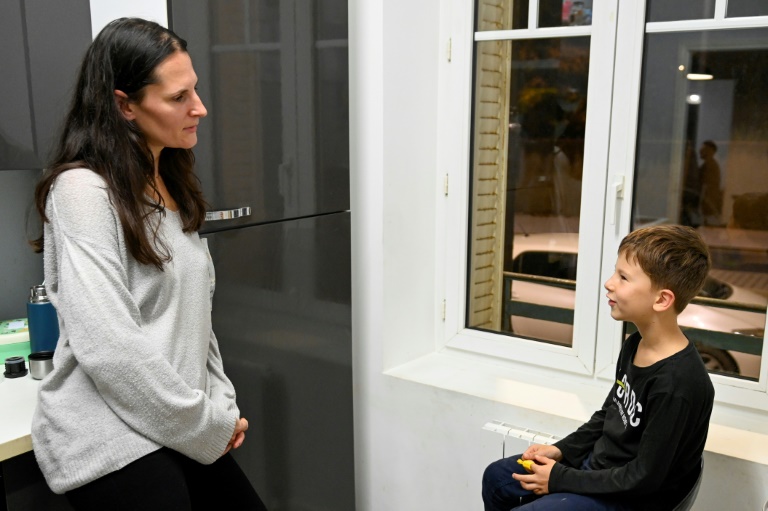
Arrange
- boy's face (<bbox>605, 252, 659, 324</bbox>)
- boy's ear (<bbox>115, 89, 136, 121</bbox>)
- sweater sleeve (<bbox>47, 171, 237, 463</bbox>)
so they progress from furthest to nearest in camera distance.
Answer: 1. boy's face (<bbox>605, 252, 659, 324</bbox>)
2. boy's ear (<bbox>115, 89, 136, 121</bbox>)
3. sweater sleeve (<bbox>47, 171, 237, 463</bbox>)

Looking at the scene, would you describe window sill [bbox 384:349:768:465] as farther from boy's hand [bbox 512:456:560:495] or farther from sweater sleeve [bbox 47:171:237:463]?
sweater sleeve [bbox 47:171:237:463]

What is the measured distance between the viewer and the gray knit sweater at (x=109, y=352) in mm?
1250

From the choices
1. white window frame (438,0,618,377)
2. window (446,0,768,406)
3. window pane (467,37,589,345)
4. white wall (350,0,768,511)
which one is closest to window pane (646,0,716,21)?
window (446,0,768,406)

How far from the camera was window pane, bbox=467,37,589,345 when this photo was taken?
92.0 inches

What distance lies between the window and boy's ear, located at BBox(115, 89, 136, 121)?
4.55 ft

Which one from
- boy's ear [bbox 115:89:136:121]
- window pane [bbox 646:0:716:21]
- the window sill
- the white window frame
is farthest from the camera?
the white window frame

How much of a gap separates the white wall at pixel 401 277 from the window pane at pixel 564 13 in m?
0.35

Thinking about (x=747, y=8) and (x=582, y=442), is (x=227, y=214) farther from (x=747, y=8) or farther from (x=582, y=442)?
(x=747, y=8)

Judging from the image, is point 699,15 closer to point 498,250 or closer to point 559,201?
point 559,201

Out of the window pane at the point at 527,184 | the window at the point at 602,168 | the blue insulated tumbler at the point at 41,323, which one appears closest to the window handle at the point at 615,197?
the window at the point at 602,168

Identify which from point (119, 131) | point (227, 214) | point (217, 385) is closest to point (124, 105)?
point (119, 131)

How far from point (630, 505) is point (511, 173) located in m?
1.25

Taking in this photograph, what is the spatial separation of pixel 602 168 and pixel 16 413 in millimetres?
1741

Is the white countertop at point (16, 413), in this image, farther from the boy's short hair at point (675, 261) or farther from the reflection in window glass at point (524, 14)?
the reflection in window glass at point (524, 14)
